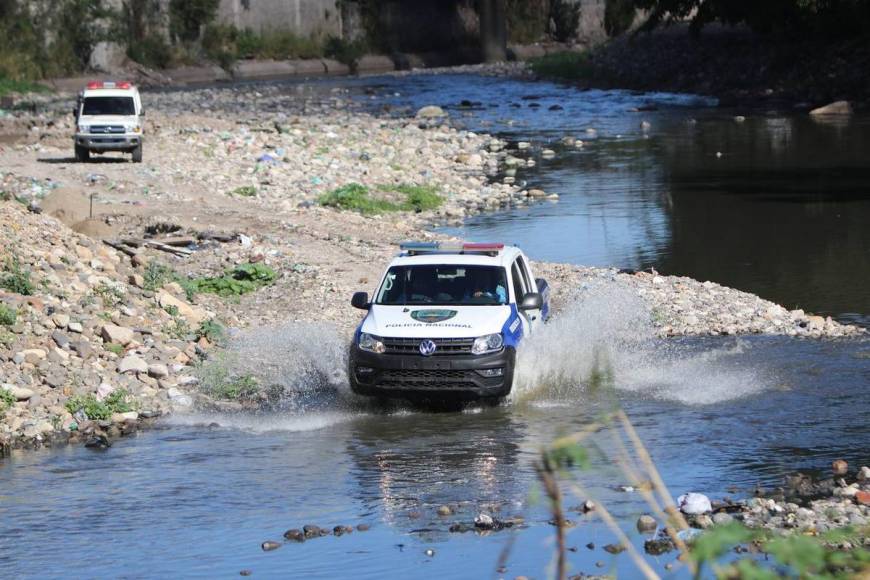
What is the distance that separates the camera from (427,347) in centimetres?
1413

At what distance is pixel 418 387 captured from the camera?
46.4 feet

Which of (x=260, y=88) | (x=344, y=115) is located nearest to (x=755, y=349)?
(x=344, y=115)

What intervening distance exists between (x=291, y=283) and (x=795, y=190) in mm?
16397

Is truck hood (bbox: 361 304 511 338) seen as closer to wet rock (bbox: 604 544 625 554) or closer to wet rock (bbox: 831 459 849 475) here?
wet rock (bbox: 831 459 849 475)

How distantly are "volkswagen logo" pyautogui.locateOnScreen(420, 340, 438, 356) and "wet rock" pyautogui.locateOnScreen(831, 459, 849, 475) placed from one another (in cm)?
401

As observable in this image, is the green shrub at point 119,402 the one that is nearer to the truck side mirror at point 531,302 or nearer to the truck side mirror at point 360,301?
the truck side mirror at point 360,301

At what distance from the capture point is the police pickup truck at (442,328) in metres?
14.1

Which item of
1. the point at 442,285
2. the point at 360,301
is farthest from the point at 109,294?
the point at 442,285

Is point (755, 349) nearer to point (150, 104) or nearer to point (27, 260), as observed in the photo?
point (27, 260)

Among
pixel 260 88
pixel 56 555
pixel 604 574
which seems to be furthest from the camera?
pixel 260 88

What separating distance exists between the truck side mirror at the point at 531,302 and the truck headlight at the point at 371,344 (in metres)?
1.60

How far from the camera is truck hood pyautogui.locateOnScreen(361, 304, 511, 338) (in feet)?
46.6

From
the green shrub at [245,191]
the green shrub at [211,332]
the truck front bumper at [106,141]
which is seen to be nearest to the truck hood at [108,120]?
the truck front bumper at [106,141]

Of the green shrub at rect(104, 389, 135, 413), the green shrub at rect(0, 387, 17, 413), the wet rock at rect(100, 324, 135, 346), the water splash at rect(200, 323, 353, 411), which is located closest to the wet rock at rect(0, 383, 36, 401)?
the green shrub at rect(0, 387, 17, 413)
